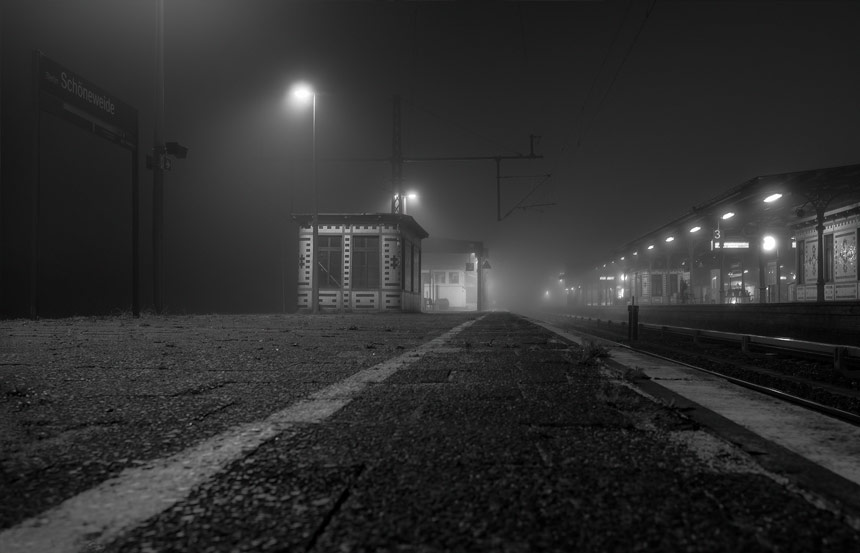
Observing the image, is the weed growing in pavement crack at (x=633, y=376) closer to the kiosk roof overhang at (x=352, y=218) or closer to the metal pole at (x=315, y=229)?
the metal pole at (x=315, y=229)

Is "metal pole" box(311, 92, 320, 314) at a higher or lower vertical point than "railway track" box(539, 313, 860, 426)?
higher

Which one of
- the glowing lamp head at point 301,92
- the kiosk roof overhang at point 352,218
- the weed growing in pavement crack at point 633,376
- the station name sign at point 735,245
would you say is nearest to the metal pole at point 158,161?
the glowing lamp head at point 301,92

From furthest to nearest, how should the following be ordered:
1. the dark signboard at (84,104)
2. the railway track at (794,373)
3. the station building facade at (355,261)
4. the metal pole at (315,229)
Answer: the station building facade at (355,261)
the metal pole at (315,229)
the dark signboard at (84,104)
the railway track at (794,373)

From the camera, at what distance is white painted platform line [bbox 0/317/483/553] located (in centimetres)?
106

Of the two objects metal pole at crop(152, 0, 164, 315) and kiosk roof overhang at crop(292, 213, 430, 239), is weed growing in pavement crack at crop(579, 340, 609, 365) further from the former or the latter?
kiosk roof overhang at crop(292, 213, 430, 239)

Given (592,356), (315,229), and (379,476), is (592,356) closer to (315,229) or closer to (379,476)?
(379,476)

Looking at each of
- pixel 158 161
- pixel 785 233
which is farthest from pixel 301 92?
pixel 785 233

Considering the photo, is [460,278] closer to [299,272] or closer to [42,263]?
[299,272]

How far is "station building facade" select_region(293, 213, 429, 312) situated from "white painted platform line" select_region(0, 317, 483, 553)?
25137mm

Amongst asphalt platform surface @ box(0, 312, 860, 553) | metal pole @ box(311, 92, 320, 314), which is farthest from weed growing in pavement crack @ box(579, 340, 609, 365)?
metal pole @ box(311, 92, 320, 314)

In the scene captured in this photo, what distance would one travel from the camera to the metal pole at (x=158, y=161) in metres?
15.0

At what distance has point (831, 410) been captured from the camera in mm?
2908

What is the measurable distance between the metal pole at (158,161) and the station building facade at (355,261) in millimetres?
11471

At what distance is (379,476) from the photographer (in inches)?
55.2
